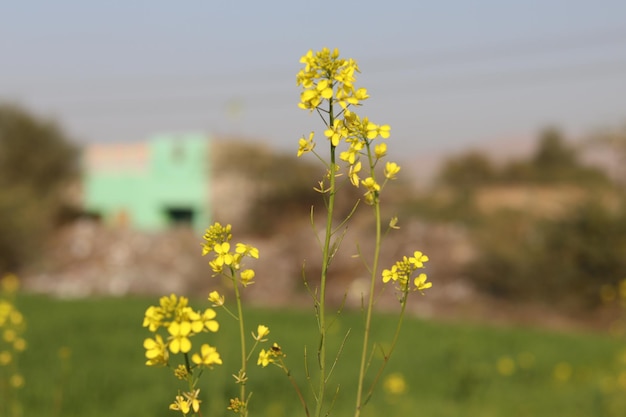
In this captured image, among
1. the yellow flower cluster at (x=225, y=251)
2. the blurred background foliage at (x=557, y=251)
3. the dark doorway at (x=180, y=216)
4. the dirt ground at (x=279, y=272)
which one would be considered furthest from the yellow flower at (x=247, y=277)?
the dark doorway at (x=180, y=216)

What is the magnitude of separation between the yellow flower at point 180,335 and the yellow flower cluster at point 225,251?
0.55ft

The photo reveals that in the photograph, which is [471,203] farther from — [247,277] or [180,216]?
[247,277]

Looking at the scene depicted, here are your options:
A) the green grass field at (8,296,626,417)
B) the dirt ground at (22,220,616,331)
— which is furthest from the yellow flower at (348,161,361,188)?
the dirt ground at (22,220,616,331)

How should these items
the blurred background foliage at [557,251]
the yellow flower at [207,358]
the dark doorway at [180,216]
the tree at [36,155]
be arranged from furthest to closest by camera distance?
the dark doorway at [180,216] → the tree at [36,155] → the blurred background foliage at [557,251] → the yellow flower at [207,358]

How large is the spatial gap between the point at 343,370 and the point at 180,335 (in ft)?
23.4

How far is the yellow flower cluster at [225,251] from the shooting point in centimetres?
115

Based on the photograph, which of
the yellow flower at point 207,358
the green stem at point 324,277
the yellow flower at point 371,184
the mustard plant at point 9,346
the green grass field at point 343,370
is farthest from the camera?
the green grass field at point 343,370

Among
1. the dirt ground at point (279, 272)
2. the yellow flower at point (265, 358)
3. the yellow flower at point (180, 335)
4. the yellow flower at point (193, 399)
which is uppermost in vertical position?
the yellow flower at point (180, 335)

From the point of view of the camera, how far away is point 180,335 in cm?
98

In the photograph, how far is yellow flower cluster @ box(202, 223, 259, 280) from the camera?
115 cm

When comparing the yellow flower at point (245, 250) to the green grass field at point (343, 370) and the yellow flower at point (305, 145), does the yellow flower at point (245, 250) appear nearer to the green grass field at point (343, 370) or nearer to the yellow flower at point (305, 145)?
the yellow flower at point (305, 145)

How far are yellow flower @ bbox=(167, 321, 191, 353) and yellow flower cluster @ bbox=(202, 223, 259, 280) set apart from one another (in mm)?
166

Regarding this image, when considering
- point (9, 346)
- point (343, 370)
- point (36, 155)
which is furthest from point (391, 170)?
point (36, 155)

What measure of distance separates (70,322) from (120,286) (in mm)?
10341
